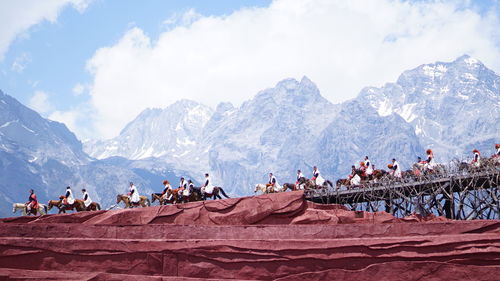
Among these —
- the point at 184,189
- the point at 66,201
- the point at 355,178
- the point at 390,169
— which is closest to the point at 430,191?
the point at 390,169

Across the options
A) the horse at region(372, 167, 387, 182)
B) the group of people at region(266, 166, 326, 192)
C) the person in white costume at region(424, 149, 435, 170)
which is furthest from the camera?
the group of people at region(266, 166, 326, 192)

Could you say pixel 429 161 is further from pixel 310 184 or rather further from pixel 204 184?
pixel 204 184

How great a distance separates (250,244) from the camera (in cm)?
1897

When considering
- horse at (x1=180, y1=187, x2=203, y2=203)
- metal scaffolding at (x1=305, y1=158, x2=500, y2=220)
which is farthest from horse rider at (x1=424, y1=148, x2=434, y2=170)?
horse at (x1=180, y1=187, x2=203, y2=203)

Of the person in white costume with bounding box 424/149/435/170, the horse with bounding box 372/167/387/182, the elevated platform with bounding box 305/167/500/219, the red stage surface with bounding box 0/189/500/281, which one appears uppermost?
the person in white costume with bounding box 424/149/435/170

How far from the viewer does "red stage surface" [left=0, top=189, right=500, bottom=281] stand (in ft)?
57.5

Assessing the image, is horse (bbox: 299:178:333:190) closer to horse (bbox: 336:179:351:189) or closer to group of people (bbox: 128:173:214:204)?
horse (bbox: 336:179:351:189)

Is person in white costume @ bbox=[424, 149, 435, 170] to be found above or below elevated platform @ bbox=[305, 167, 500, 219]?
above

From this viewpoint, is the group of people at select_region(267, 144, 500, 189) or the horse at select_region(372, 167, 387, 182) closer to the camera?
the group of people at select_region(267, 144, 500, 189)

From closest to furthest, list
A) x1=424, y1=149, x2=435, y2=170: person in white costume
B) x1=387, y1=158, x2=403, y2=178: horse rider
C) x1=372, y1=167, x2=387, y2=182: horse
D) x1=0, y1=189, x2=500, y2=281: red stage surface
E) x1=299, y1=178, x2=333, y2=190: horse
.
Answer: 1. x1=0, y1=189, x2=500, y2=281: red stage surface
2. x1=424, y1=149, x2=435, y2=170: person in white costume
3. x1=387, y1=158, x2=403, y2=178: horse rider
4. x1=372, y1=167, x2=387, y2=182: horse
5. x1=299, y1=178, x2=333, y2=190: horse

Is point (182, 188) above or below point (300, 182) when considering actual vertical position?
below

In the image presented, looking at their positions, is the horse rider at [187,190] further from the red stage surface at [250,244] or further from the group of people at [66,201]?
the red stage surface at [250,244]

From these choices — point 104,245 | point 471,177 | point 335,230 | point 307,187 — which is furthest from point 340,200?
point 104,245

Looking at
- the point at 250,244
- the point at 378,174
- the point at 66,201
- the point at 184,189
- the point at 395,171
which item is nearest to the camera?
the point at 250,244
